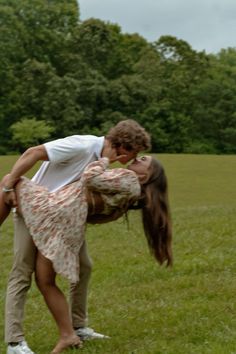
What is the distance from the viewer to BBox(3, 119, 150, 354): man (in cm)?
480

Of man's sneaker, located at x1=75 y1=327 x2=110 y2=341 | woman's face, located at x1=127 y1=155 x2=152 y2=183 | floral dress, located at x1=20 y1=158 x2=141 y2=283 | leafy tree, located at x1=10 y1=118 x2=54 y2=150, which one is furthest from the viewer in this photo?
leafy tree, located at x1=10 y1=118 x2=54 y2=150

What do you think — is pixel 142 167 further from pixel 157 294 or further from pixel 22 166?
pixel 157 294

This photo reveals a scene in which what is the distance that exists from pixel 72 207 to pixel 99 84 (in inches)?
1917

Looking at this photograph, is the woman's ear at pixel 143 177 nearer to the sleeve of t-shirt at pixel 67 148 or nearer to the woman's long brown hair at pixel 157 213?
the woman's long brown hair at pixel 157 213

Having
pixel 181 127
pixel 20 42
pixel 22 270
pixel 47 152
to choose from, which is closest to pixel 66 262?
pixel 22 270

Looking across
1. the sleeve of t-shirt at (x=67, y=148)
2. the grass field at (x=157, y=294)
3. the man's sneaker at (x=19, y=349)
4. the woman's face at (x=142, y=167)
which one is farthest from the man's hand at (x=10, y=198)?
the grass field at (x=157, y=294)

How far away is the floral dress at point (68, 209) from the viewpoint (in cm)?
472

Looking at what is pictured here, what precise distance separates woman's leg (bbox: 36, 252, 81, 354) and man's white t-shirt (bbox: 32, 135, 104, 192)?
496mm

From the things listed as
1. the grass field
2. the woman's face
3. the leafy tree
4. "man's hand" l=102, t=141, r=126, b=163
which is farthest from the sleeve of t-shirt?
the leafy tree

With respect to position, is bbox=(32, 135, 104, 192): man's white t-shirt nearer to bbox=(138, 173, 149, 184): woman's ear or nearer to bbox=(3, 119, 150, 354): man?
bbox=(3, 119, 150, 354): man

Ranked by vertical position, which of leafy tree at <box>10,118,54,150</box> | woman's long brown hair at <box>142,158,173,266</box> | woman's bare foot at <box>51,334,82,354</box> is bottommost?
leafy tree at <box>10,118,54,150</box>

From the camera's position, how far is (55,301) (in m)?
4.99

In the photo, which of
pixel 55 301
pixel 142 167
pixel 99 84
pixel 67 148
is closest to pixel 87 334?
pixel 55 301

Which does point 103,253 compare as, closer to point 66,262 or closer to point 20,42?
point 66,262
